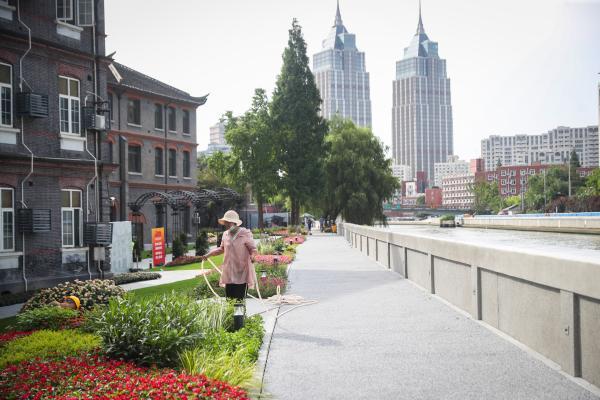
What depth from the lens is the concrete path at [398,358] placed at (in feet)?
19.9

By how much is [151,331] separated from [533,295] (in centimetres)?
458

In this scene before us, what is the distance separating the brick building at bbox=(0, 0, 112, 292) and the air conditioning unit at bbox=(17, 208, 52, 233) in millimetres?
28

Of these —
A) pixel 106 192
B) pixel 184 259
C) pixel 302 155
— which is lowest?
pixel 184 259

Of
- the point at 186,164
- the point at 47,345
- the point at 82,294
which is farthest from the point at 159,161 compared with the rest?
the point at 47,345

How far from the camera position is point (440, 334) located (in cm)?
890

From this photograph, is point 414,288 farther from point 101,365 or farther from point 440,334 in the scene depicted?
point 101,365

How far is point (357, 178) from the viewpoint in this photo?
5906 centimetres

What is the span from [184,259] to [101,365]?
22223 millimetres

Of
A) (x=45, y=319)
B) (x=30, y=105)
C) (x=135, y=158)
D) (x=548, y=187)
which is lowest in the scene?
(x=45, y=319)

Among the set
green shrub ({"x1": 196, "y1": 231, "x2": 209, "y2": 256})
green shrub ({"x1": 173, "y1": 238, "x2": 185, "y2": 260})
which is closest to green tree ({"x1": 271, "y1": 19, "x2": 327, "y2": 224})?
green shrub ({"x1": 196, "y1": 231, "x2": 209, "y2": 256})

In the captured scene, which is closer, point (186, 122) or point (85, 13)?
point (85, 13)

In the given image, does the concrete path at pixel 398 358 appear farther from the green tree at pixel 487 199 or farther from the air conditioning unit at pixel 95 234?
the green tree at pixel 487 199

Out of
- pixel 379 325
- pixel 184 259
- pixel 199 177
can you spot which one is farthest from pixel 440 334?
pixel 199 177

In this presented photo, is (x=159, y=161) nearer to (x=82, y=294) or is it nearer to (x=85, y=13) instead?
(x=85, y=13)
